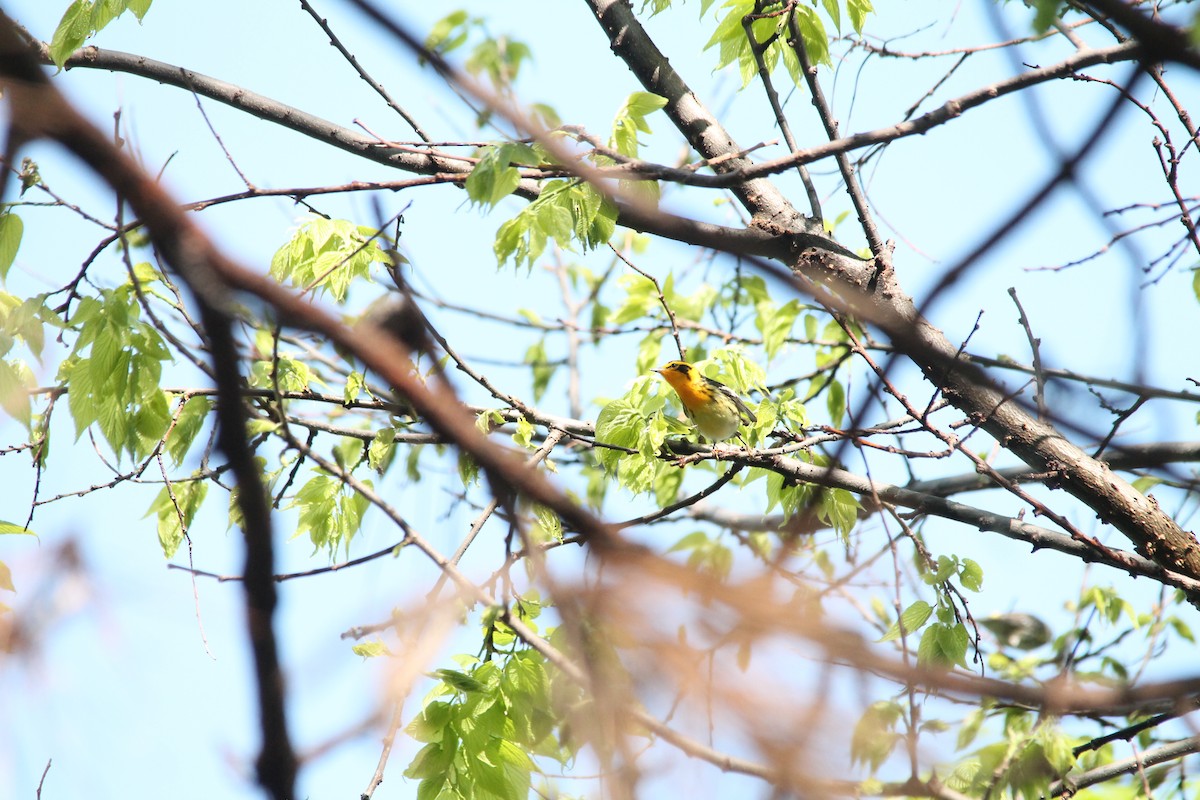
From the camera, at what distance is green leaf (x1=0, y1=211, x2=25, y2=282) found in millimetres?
2824

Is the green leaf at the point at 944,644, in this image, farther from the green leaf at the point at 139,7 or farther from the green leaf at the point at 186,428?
the green leaf at the point at 139,7

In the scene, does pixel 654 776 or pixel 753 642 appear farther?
pixel 654 776

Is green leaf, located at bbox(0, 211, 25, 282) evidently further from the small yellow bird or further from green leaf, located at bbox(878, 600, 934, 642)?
the small yellow bird

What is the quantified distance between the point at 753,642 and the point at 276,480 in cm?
350

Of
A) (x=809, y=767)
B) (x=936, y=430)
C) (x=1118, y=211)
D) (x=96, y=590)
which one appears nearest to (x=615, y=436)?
(x=936, y=430)

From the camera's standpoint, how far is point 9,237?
2.85 m

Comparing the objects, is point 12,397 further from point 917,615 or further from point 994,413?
point 917,615

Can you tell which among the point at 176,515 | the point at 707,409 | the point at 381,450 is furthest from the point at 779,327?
the point at 176,515

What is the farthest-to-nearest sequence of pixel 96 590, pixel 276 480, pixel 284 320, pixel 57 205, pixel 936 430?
1. pixel 276 480
2. pixel 936 430
3. pixel 57 205
4. pixel 96 590
5. pixel 284 320

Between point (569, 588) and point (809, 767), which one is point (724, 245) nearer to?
point (569, 588)

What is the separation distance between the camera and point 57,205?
9.61ft

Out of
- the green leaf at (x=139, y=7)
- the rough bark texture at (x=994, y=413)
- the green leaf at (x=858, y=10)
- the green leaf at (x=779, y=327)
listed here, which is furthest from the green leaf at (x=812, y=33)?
the green leaf at (x=139, y=7)

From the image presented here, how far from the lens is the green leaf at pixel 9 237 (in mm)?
2824

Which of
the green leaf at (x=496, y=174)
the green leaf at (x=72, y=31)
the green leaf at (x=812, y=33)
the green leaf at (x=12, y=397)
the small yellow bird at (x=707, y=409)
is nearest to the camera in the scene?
the green leaf at (x=12, y=397)
